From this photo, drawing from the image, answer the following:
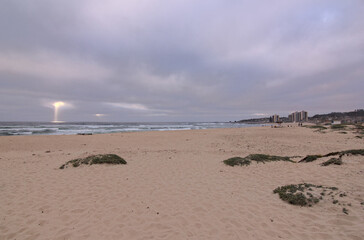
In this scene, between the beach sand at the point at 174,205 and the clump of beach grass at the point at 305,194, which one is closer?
the beach sand at the point at 174,205

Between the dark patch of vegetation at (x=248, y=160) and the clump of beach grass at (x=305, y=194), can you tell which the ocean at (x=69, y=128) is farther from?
the clump of beach grass at (x=305, y=194)

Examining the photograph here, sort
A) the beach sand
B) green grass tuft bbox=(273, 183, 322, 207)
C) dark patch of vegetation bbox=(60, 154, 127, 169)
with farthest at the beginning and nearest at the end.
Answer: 1. dark patch of vegetation bbox=(60, 154, 127, 169)
2. green grass tuft bbox=(273, 183, 322, 207)
3. the beach sand

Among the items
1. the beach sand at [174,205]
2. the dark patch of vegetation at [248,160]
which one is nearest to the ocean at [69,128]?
the beach sand at [174,205]

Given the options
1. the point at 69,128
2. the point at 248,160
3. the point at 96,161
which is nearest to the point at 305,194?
the point at 248,160

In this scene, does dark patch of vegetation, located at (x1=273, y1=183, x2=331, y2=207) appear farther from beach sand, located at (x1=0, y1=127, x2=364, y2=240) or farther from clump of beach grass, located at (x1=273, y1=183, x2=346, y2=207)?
beach sand, located at (x1=0, y1=127, x2=364, y2=240)

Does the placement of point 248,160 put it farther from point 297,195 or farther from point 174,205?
point 174,205

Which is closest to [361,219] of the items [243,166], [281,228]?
[281,228]

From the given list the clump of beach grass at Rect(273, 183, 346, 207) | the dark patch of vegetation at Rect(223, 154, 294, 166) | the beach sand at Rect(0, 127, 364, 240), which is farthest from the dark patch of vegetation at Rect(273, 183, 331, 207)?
the dark patch of vegetation at Rect(223, 154, 294, 166)

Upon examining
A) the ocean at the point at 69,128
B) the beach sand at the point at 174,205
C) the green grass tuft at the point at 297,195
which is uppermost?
the ocean at the point at 69,128

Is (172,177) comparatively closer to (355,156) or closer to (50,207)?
(50,207)

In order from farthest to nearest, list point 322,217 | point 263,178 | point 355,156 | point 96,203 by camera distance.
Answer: point 355,156 → point 263,178 → point 96,203 → point 322,217

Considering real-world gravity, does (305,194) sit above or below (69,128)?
below

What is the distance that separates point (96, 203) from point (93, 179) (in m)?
2.77

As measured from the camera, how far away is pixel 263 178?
8.66 m
